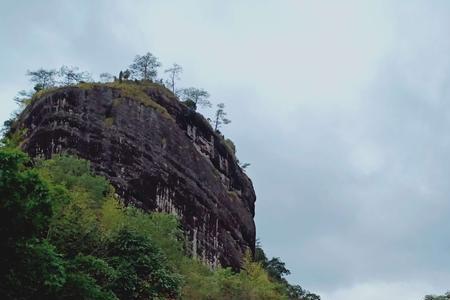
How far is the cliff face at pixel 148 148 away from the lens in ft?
121

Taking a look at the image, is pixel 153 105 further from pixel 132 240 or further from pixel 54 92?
pixel 132 240

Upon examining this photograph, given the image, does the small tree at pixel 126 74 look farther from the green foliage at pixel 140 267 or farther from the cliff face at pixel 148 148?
the green foliage at pixel 140 267

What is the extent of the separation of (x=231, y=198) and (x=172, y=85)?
11.6 metres

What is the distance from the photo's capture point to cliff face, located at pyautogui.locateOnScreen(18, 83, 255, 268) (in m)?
36.8

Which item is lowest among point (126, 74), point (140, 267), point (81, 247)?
point (140, 267)

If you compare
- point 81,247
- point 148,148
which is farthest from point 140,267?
point 148,148

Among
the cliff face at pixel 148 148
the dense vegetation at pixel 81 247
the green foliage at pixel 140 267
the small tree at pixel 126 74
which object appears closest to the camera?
the dense vegetation at pixel 81 247

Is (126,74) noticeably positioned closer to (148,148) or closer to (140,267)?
(148,148)

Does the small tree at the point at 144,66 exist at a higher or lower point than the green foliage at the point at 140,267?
higher

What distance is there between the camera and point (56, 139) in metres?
36.7

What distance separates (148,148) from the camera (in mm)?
38531

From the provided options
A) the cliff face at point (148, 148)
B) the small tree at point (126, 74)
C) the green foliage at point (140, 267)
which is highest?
the small tree at point (126, 74)

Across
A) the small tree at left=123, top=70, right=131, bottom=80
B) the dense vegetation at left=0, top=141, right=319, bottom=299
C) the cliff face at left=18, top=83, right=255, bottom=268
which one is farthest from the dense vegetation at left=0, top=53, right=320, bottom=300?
the small tree at left=123, top=70, right=131, bottom=80

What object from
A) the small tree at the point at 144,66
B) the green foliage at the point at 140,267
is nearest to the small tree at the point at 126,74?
the small tree at the point at 144,66
